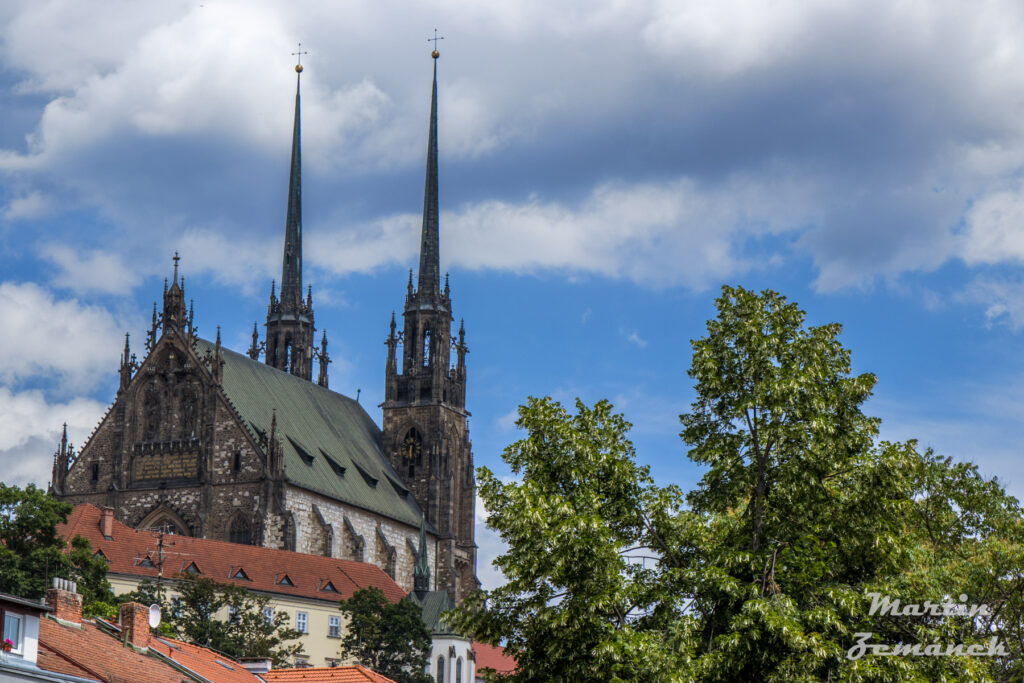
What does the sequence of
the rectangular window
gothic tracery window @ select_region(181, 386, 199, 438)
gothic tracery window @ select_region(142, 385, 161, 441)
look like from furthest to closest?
gothic tracery window @ select_region(142, 385, 161, 441)
gothic tracery window @ select_region(181, 386, 199, 438)
the rectangular window

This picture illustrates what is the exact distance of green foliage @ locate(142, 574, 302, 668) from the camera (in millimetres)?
67062

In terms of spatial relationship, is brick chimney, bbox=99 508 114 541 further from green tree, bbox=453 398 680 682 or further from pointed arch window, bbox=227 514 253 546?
green tree, bbox=453 398 680 682

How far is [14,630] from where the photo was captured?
29.0 meters

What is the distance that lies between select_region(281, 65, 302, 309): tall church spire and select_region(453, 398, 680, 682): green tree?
284 ft

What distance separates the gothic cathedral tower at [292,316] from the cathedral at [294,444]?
110mm

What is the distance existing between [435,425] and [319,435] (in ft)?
34.5

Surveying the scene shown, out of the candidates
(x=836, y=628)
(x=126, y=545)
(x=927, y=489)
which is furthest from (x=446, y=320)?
(x=836, y=628)

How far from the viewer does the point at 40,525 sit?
6228 centimetres

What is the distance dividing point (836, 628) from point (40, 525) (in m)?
42.1

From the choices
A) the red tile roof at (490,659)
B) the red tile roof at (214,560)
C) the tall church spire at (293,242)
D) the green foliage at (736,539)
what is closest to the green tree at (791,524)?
the green foliage at (736,539)

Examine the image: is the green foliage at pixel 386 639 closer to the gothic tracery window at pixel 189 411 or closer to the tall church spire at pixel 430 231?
the gothic tracery window at pixel 189 411

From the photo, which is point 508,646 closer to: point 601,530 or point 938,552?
point 601,530

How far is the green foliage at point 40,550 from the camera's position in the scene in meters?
60.7

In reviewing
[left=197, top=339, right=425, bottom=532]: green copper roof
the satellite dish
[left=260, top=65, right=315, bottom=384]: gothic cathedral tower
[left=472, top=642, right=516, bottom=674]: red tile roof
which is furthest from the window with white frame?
[left=260, top=65, right=315, bottom=384]: gothic cathedral tower
